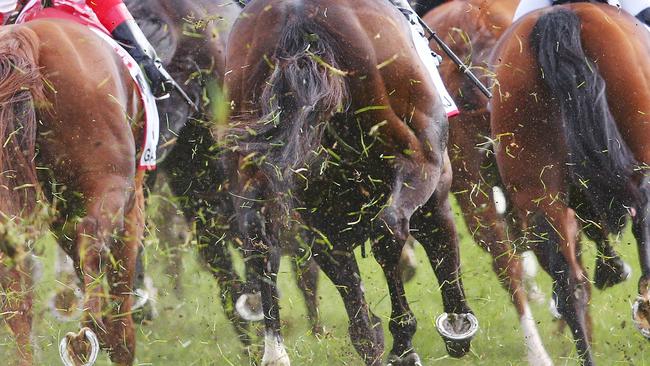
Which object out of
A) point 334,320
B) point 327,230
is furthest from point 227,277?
point 327,230

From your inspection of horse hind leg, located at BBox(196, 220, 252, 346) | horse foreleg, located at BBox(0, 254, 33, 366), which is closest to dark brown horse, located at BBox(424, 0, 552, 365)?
horse hind leg, located at BBox(196, 220, 252, 346)

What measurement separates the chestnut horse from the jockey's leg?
512 mm

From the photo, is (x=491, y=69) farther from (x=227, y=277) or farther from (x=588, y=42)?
(x=227, y=277)

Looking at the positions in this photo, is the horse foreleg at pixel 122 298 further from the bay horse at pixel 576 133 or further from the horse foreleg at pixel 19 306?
the bay horse at pixel 576 133

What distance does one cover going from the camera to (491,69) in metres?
6.37

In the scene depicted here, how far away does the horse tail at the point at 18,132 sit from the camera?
518cm

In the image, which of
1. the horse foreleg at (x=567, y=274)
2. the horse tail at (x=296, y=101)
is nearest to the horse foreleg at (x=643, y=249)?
the horse foreleg at (x=567, y=274)

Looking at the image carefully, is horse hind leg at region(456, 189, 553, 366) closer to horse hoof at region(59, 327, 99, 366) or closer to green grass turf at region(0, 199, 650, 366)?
green grass turf at region(0, 199, 650, 366)

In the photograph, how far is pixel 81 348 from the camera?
18.0 feet

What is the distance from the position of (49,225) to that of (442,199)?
75.7 inches

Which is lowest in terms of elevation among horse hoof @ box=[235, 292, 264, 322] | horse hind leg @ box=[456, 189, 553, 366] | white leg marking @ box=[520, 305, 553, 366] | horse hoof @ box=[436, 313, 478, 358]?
horse hoof @ box=[235, 292, 264, 322]

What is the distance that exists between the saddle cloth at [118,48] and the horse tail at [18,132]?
787 millimetres

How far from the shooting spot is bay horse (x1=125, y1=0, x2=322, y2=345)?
277 inches

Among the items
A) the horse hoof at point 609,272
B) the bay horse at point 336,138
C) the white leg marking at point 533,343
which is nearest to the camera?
the bay horse at point 336,138
